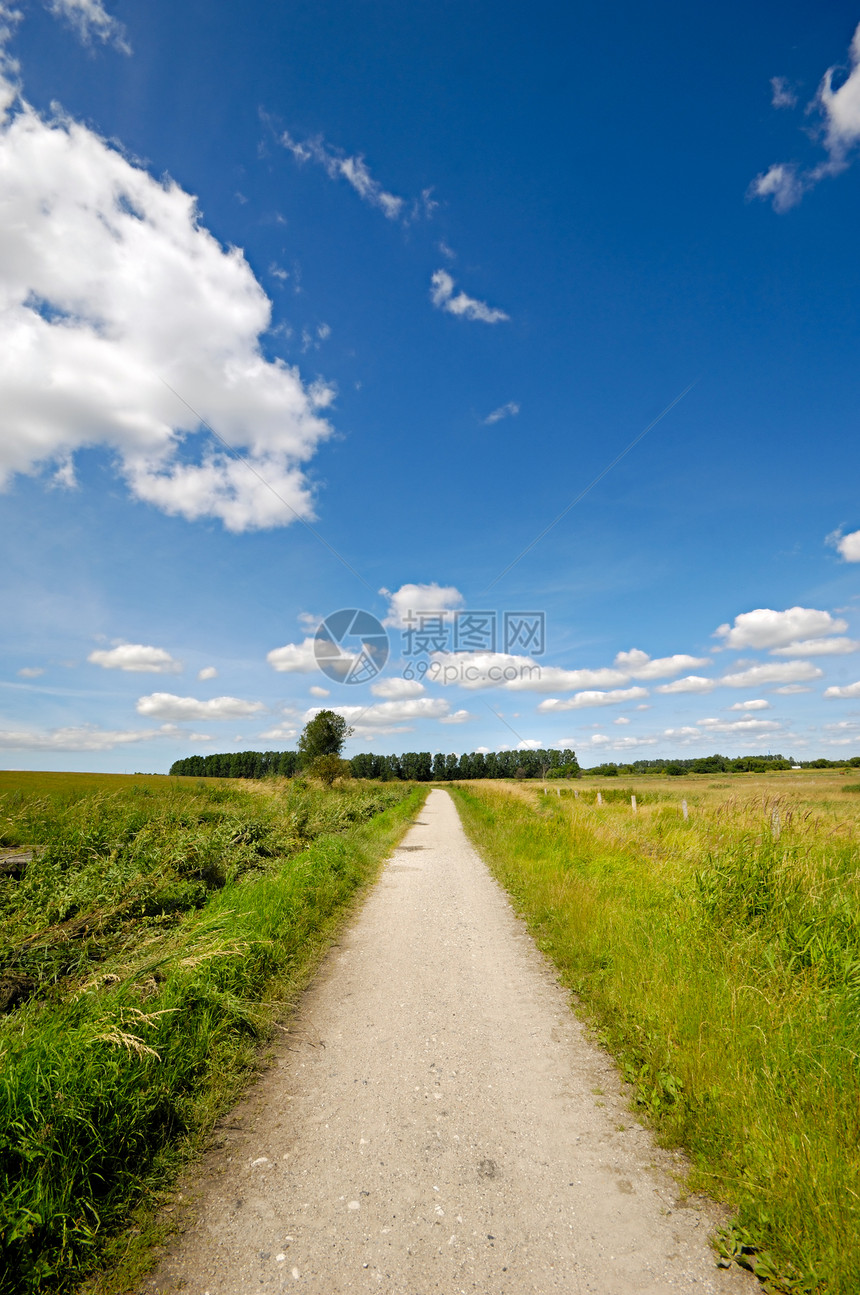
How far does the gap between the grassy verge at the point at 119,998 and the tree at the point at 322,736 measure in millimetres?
32339

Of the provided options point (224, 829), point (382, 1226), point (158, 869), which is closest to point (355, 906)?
point (158, 869)

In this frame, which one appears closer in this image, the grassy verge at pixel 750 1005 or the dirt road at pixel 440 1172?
the dirt road at pixel 440 1172

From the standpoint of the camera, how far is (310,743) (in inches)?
1711

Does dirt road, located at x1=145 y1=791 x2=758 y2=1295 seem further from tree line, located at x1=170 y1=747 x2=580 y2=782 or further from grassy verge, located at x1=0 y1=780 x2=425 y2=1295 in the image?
tree line, located at x1=170 y1=747 x2=580 y2=782

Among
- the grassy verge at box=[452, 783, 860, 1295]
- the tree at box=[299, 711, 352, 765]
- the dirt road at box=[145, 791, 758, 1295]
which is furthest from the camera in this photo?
the tree at box=[299, 711, 352, 765]

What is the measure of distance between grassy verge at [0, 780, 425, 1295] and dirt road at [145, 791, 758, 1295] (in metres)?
0.44

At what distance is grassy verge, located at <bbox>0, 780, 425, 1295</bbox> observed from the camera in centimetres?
272

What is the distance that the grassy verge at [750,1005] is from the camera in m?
2.68

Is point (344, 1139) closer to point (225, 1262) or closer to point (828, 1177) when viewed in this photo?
point (225, 1262)

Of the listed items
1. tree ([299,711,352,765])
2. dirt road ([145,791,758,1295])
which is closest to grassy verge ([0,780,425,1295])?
dirt road ([145,791,758,1295])

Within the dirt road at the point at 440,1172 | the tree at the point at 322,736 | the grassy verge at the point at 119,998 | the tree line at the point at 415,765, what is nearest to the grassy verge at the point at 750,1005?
the dirt road at the point at 440,1172

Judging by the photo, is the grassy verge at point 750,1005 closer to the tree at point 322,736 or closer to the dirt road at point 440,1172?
the dirt road at point 440,1172

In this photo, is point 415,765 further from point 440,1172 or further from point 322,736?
point 440,1172

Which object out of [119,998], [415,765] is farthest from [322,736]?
[415,765]
